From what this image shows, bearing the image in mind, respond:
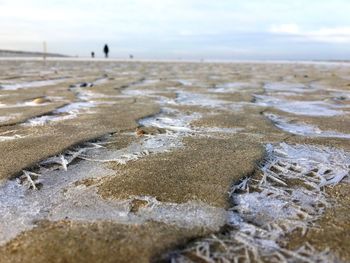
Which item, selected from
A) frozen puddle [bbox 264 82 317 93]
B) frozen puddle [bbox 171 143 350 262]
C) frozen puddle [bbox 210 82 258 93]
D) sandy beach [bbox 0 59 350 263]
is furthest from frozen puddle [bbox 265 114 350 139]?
frozen puddle [bbox 264 82 317 93]

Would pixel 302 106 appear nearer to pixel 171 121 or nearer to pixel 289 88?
pixel 171 121

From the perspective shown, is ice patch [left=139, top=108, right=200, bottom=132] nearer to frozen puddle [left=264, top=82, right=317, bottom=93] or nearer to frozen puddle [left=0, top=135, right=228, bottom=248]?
frozen puddle [left=0, top=135, right=228, bottom=248]

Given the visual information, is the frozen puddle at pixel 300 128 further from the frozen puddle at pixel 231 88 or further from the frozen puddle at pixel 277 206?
the frozen puddle at pixel 231 88

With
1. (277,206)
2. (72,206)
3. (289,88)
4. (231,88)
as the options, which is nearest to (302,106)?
(231,88)

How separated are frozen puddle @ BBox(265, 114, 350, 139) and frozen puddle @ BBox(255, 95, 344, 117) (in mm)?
643

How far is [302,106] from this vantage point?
5.88 m

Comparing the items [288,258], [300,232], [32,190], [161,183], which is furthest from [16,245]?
[300,232]

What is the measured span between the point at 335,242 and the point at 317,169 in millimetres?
1067

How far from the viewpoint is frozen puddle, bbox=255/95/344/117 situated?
17.3ft

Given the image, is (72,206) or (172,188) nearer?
(72,206)

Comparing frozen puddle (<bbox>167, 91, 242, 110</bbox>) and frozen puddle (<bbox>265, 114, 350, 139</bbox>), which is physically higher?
frozen puddle (<bbox>265, 114, 350, 139</bbox>)

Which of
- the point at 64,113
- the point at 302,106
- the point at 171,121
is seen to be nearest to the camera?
the point at 171,121

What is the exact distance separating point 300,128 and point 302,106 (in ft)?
5.72

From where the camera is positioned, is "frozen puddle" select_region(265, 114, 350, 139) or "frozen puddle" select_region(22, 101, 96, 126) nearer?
"frozen puddle" select_region(265, 114, 350, 139)
